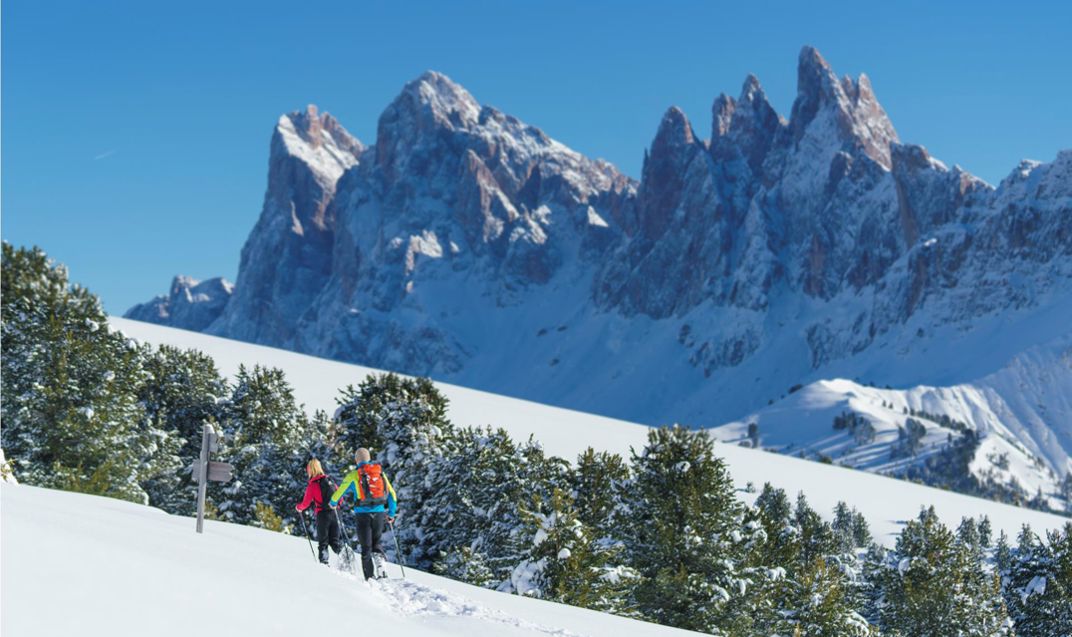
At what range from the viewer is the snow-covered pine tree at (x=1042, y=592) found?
→ 4956 cm

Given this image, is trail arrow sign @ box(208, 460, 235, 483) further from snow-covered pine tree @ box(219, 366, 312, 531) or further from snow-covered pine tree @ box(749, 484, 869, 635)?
snow-covered pine tree @ box(219, 366, 312, 531)

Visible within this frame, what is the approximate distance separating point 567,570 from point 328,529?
→ 12519 millimetres

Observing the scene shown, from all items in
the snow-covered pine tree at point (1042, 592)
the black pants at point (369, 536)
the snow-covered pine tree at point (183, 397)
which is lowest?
the snow-covered pine tree at point (1042, 592)

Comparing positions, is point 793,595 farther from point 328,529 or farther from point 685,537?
point 328,529

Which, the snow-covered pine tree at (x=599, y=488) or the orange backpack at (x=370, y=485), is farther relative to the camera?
the snow-covered pine tree at (x=599, y=488)

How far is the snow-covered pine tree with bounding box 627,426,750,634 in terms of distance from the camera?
34.2 meters

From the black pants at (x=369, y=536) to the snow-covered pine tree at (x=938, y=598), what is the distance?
31.0 metres

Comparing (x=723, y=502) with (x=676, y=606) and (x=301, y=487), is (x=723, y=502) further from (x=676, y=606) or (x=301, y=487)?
(x=301, y=487)

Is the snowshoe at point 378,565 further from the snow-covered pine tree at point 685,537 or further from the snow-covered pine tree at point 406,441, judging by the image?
the snow-covered pine tree at point 406,441

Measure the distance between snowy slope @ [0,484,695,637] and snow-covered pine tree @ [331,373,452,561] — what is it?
1885 cm

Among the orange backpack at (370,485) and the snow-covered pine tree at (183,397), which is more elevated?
the snow-covered pine tree at (183,397)

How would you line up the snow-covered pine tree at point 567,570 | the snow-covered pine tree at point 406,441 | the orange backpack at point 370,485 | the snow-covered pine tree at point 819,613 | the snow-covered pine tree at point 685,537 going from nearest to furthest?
the orange backpack at point 370,485 < the snow-covered pine tree at point 567,570 < the snow-covered pine tree at point 685,537 < the snow-covered pine tree at point 819,613 < the snow-covered pine tree at point 406,441

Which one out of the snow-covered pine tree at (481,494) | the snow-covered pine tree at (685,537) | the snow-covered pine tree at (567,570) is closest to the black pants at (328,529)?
the snow-covered pine tree at (567,570)

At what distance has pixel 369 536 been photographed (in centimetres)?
1997
